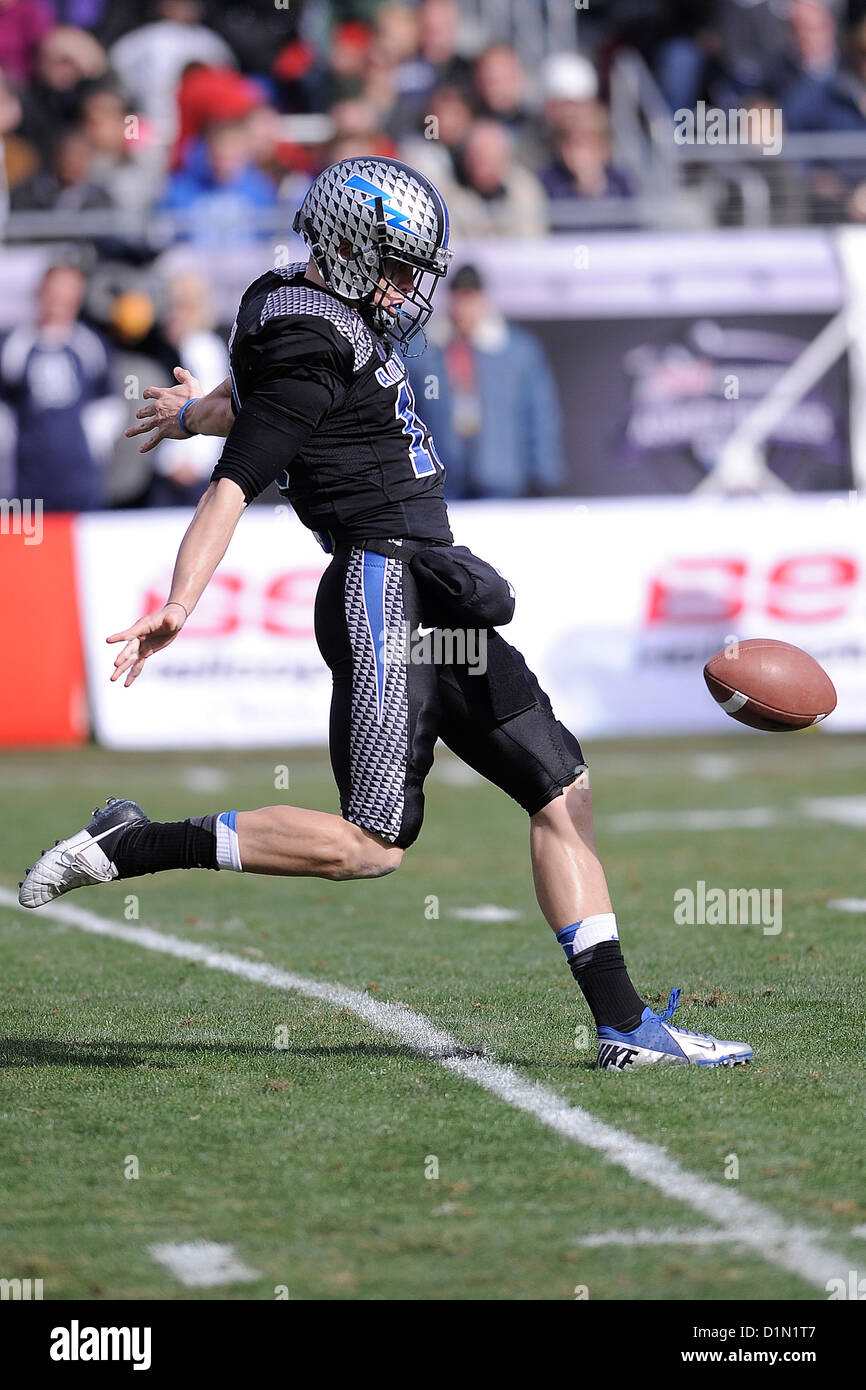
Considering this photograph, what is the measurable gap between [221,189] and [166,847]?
32.4 feet

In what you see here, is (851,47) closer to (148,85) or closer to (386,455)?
(148,85)

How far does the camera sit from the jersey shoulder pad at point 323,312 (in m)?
4.41

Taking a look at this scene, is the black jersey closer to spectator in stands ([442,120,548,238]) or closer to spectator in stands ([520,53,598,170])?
spectator in stands ([442,120,548,238])

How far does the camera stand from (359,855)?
4.44m

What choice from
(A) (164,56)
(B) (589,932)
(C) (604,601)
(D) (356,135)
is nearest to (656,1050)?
(B) (589,932)

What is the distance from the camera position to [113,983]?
18.7ft

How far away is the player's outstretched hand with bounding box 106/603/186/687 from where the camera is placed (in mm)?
4027

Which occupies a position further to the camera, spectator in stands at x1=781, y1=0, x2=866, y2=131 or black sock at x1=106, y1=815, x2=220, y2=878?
spectator in stands at x1=781, y1=0, x2=866, y2=131

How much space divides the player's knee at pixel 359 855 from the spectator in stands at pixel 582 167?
33.2 ft

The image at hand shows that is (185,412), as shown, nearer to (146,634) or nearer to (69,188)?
(146,634)
